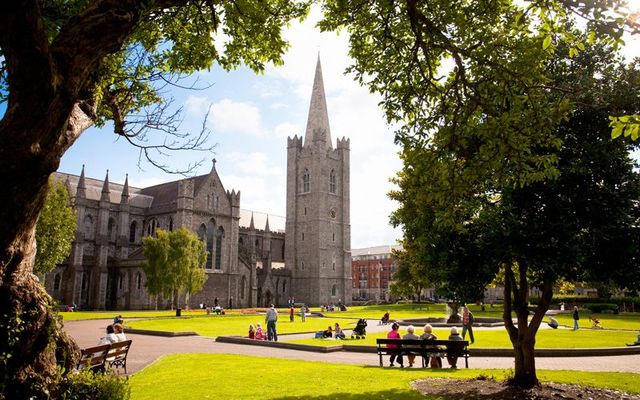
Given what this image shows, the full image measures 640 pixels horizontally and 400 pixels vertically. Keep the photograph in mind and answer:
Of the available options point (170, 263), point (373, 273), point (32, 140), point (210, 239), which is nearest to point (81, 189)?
point (210, 239)

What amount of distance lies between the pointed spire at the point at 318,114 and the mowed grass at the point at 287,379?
68043 millimetres

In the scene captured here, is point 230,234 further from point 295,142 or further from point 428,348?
point 428,348

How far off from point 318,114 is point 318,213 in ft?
56.4

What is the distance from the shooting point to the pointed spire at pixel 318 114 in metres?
81.6

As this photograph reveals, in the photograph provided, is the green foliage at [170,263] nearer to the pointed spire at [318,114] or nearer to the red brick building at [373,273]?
the pointed spire at [318,114]

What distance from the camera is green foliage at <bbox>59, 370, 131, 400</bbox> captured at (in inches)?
273

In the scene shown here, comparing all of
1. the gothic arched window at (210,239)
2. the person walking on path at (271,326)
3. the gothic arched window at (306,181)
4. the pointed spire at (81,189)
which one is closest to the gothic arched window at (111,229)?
the pointed spire at (81,189)

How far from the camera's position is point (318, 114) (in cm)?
8244

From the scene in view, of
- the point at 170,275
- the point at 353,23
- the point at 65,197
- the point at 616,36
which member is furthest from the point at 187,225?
the point at 616,36

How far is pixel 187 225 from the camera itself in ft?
201

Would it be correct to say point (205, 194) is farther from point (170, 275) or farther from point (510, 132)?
point (510, 132)

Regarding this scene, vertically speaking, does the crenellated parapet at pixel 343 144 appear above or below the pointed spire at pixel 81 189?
above

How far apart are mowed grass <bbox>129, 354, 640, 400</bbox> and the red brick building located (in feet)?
338

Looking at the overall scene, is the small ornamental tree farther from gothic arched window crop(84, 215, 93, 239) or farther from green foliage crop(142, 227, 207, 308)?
gothic arched window crop(84, 215, 93, 239)
